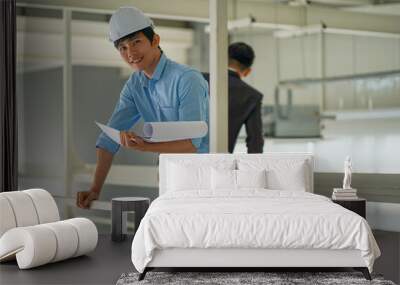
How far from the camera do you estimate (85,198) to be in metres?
8.26

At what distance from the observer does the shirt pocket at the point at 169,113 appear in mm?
7734

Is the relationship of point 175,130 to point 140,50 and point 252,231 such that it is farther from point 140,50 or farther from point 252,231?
point 252,231

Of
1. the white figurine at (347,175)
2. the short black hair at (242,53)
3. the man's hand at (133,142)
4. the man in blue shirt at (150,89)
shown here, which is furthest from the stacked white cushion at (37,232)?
the short black hair at (242,53)

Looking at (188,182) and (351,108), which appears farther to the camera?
(351,108)

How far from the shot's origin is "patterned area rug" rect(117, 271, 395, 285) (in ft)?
16.6

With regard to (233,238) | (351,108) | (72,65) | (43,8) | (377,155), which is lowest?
(233,238)

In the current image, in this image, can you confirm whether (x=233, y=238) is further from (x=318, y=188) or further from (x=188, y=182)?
(x=318, y=188)

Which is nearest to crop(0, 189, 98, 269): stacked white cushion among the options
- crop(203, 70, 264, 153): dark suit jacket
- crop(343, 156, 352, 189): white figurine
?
crop(203, 70, 264, 153): dark suit jacket

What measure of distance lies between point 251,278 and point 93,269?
134 centimetres

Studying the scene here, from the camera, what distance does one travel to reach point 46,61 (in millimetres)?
8508

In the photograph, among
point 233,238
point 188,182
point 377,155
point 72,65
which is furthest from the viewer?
point 72,65

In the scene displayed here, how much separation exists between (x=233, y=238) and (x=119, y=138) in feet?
10.7

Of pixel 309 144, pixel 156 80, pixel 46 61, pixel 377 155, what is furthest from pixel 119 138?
pixel 377 155

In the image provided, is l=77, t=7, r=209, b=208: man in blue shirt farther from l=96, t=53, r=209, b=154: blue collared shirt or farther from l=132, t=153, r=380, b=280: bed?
l=132, t=153, r=380, b=280: bed
